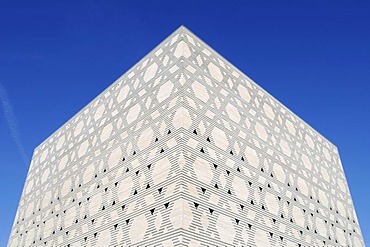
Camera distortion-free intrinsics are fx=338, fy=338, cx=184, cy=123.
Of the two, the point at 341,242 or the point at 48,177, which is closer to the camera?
the point at 341,242

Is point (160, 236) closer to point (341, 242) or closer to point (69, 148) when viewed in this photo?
Result: point (69, 148)

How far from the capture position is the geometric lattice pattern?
55.9 ft

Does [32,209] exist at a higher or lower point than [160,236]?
higher

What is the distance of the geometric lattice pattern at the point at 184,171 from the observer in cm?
1703

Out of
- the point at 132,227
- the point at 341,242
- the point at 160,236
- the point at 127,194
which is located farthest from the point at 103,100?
the point at 341,242

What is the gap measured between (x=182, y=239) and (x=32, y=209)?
20.3m

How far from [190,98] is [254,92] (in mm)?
9247

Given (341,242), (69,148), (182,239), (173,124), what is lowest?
(182,239)

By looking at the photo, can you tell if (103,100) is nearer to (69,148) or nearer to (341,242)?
(69,148)

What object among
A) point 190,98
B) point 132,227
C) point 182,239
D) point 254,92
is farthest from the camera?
point 254,92

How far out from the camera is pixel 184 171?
16469 millimetres

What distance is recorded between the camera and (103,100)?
90.9ft

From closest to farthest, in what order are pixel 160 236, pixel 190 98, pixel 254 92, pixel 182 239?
1. pixel 182 239
2. pixel 160 236
3. pixel 190 98
4. pixel 254 92

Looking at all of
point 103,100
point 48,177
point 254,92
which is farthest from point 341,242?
point 48,177
